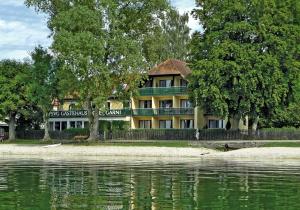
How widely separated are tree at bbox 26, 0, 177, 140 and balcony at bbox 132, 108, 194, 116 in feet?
67.4

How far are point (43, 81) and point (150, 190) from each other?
59548mm

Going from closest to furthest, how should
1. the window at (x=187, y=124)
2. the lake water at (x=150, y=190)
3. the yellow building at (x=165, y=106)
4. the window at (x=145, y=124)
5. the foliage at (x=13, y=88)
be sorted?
the lake water at (x=150, y=190) → the foliage at (x=13, y=88) → the yellow building at (x=165, y=106) → the window at (x=187, y=124) → the window at (x=145, y=124)

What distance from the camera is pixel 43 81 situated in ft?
273

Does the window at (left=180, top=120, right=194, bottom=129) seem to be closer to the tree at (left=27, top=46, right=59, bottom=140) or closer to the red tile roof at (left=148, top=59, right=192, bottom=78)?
the red tile roof at (left=148, top=59, right=192, bottom=78)

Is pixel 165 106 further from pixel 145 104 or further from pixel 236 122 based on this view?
pixel 236 122

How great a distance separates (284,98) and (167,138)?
1732 centimetres

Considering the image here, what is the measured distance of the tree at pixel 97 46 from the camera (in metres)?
67.8

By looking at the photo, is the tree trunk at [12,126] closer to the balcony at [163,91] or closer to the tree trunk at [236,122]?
the balcony at [163,91]

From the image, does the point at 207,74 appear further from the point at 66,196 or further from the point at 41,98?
the point at 66,196

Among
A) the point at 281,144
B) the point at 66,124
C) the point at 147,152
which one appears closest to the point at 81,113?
the point at 66,124

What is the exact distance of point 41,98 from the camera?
8219 centimetres

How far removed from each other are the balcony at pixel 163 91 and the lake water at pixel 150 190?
55684 millimetres

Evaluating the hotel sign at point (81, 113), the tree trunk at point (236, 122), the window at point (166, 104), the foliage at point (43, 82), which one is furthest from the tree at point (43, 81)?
the tree trunk at point (236, 122)

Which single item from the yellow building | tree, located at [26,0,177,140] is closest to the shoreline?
tree, located at [26,0,177,140]
